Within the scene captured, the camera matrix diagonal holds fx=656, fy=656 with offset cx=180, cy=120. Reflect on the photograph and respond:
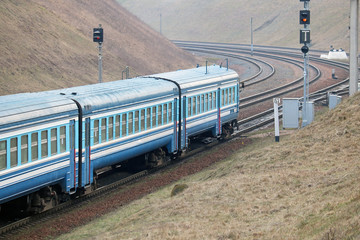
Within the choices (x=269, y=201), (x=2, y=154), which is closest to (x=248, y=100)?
(x=269, y=201)

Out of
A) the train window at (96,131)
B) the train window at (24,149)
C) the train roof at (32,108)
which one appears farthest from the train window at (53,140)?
the train window at (96,131)

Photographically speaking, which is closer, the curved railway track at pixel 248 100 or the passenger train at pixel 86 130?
the passenger train at pixel 86 130

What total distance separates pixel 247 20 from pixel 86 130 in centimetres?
10746

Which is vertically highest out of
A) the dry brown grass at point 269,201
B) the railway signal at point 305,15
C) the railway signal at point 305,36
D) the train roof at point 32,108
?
the railway signal at point 305,15

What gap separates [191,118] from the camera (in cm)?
2783

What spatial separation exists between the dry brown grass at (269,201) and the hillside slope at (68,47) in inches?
927

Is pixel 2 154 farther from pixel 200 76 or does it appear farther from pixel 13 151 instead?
pixel 200 76

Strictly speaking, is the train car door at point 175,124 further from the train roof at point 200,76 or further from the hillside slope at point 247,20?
the hillside slope at point 247,20

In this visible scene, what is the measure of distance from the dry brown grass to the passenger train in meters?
1.81

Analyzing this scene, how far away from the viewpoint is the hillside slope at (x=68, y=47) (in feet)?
153

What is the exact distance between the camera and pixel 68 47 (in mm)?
54281

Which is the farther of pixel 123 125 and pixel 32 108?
pixel 123 125

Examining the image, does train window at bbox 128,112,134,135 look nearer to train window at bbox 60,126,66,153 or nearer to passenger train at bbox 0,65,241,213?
passenger train at bbox 0,65,241,213

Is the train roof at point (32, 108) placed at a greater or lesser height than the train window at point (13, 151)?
greater
